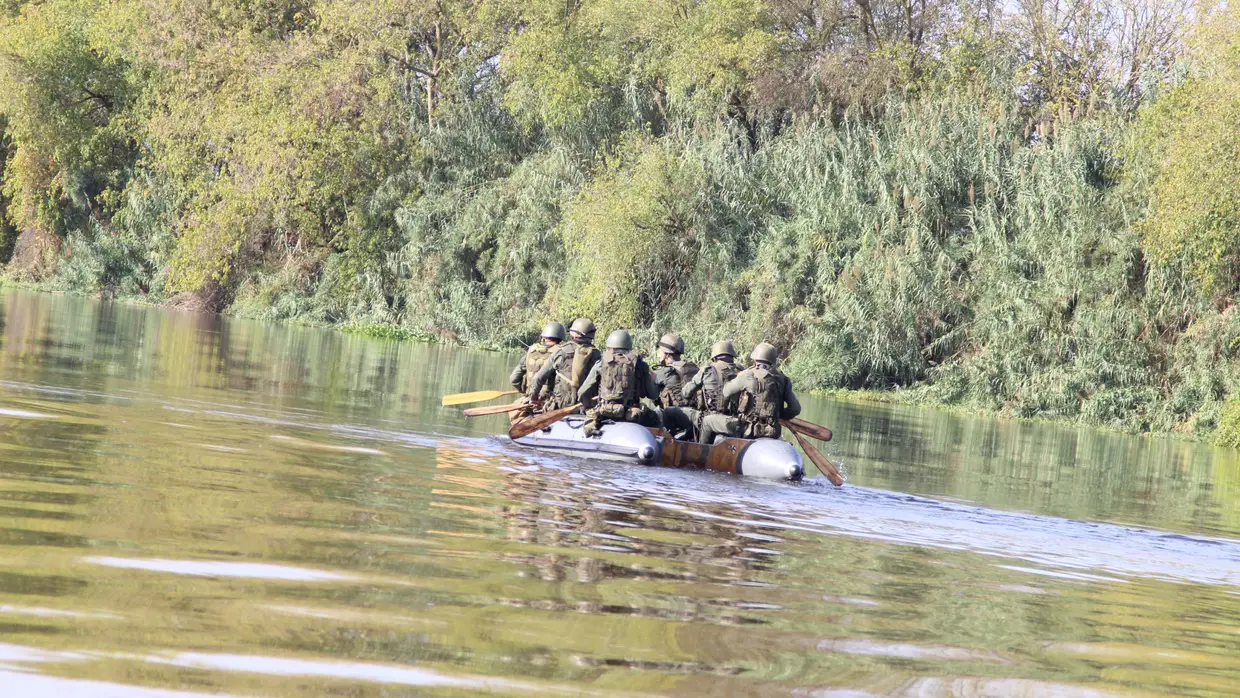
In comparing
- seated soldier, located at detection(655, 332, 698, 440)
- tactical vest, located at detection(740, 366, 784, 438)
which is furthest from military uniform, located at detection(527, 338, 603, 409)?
tactical vest, located at detection(740, 366, 784, 438)

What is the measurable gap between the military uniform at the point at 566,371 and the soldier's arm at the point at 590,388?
27 cm

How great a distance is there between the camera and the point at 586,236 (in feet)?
116

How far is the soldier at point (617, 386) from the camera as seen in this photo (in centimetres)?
1433

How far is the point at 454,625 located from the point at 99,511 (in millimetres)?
2668

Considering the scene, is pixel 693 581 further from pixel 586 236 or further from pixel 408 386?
pixel 586 236

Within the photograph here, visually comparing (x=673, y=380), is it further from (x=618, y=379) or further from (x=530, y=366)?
(x=618, y=379)

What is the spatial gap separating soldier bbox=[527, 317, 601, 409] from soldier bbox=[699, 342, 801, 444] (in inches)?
59.8

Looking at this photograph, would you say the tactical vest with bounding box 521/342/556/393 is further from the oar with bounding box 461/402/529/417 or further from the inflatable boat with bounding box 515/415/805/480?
the inflatable boat with bounding box 515/415/805/480

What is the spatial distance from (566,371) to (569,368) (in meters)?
0.05

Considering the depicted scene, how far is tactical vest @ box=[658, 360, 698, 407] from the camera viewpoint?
629 inches

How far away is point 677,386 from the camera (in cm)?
1602

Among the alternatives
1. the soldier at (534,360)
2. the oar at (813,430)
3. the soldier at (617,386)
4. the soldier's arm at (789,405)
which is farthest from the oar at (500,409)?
the oar at (813,430)

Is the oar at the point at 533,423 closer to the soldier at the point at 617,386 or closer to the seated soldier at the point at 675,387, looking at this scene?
the soldier at the point at 617,386

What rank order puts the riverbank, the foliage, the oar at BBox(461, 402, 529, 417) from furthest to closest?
the riverbank → the foliage → the oar at BBox(461, 402, 529, 417)
